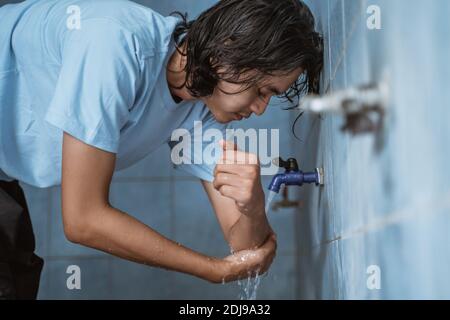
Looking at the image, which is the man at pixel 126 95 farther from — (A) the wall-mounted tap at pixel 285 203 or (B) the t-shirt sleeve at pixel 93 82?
(A) the wall-mounted tap at pixel 285 203

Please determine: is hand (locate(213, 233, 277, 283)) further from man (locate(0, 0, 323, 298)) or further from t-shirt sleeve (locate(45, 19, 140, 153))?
t-shirt sleeve (locate(45, 19, 140, 153))

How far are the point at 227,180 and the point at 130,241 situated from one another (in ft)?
0.64

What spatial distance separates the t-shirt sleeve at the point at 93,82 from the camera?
78 centimetres

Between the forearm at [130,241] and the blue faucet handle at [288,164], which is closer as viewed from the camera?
the forearm at [130,241]

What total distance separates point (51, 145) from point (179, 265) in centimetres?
28

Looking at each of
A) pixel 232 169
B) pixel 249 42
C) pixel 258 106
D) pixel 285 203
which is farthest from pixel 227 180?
pixel 285 203

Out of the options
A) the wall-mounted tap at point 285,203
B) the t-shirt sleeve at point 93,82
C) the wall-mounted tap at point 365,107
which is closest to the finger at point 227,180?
the t-shirt sleeve at point 93,82

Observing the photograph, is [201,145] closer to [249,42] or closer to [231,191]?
[231,191]

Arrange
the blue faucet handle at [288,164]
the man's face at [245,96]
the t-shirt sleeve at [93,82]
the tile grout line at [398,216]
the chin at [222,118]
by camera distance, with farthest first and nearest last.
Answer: the blue faucet handle at [288,164]
the chin at [222,118]
the man's face at [245,96]
the t-shirt sleeve at [93,82]
the tile grout line at [398,216]

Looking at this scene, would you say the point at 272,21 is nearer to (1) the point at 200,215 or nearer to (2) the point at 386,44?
(2) the point at 386,44

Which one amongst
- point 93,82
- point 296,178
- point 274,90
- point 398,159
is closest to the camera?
point 398,159

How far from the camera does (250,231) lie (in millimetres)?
1067

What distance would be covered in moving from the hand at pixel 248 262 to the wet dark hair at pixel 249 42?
30cm
